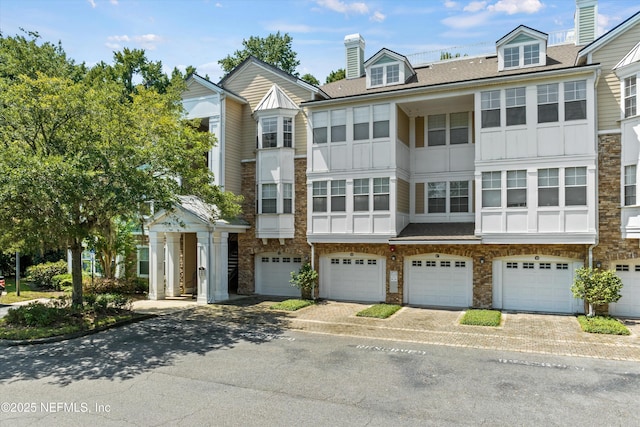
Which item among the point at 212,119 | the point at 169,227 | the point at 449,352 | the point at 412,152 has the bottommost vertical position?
the point at 449,352

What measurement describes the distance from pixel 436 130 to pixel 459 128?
0.96m

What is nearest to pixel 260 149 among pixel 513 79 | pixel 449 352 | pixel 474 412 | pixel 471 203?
pixel 471 203

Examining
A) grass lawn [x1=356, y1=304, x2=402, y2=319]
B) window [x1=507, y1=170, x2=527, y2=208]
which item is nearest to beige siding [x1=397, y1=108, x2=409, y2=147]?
window [x1=507, y1=170, x2=527, y2=208]

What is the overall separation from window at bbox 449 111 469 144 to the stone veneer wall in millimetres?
6440

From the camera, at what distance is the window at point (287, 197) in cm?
1970

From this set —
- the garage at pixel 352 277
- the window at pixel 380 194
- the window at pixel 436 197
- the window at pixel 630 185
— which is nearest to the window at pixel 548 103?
the window at pixel 630 185

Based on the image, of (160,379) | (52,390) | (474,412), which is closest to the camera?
(474,412)

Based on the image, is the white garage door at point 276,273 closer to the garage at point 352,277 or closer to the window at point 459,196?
the garage at point 352,277

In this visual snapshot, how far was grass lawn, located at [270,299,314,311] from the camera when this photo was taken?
55.5ft

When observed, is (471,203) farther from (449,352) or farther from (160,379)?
(160,379)

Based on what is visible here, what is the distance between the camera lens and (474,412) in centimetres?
745

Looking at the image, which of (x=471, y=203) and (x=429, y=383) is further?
(x=471, y=203)

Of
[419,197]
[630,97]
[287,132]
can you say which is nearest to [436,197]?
[419,197]

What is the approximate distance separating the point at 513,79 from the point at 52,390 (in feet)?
53.3
